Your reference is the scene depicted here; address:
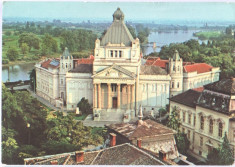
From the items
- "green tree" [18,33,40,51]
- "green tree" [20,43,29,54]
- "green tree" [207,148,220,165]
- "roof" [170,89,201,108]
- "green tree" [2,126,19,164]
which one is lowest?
"green tree" [207,148,220,165]

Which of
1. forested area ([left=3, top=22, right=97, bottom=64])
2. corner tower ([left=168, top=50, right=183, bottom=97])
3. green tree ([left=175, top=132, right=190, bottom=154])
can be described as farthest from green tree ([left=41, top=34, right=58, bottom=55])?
green tree ([left=175, top=132, right=190, bottom=154])

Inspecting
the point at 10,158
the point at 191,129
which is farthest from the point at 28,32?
the point at 191,129

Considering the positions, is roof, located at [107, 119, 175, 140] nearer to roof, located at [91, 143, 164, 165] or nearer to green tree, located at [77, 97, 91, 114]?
roof, located at [91, 143, 164, 165]

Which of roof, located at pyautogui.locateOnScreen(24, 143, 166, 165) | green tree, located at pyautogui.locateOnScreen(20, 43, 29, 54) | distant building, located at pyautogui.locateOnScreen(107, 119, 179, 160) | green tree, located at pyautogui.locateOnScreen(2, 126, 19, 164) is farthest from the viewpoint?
green tree, located at pyautogui.locateOnScreen(20, 43, 29, 54)

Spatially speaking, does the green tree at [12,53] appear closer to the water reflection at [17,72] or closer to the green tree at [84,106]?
the water reflection at [17,72]

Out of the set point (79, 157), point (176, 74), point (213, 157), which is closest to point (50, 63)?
point (176, 74)

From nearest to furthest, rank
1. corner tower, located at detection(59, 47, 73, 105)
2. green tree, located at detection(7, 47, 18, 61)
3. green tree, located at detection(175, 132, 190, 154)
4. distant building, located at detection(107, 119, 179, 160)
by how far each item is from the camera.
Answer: distant building, located at detection(107, 119, 179, 160)
green tree, located at detection(175, 132, 190, 154)
green tree, located at detection(7, 47, 18, 61)
corner tower, located at detection(59, 47, 73, 105)

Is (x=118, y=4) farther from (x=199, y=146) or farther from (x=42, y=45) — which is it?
(x=42, y=45)

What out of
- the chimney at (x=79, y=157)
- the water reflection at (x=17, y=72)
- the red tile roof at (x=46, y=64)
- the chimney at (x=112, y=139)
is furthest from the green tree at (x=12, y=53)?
the chimney at (x=79, y=157)
